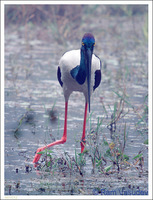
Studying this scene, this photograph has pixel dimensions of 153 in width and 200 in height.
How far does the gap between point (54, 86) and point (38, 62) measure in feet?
5.90

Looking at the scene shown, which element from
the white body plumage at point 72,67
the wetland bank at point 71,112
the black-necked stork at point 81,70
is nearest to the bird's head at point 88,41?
the black-necked stork at point 81,70

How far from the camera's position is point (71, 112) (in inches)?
240

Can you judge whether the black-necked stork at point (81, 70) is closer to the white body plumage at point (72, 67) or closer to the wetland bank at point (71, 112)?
the white body plumage at point (72, 67)

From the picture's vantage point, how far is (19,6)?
36.2 ft

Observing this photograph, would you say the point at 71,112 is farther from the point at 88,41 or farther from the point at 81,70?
the point at 88,41

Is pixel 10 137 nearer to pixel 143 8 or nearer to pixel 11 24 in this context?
pixel 11 24

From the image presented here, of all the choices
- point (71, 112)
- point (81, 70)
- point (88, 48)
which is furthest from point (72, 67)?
point (71, 112)

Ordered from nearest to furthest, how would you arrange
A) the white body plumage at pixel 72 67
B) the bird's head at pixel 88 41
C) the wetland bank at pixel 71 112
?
the wetland bank at pixel 71 112 < the bird's head at pixel 88 41 < the white body plumage at pixel 72 67

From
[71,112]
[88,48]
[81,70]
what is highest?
[88,48]

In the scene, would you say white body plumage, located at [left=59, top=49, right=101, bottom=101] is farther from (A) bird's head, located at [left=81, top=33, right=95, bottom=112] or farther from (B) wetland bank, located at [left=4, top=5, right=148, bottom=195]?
(B) wetland bank, located at [left=4, top=5, right=148, bottom=195]

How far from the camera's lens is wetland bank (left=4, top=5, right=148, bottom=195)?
4.05 metres

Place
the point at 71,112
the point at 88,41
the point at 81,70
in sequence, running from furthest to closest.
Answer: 1. the point at 71,112
2. the point at 81,70
3. the point at 88,41

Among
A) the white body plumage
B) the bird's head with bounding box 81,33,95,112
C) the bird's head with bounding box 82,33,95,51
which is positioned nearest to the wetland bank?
the white body plumage

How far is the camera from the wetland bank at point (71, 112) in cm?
405
